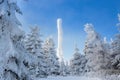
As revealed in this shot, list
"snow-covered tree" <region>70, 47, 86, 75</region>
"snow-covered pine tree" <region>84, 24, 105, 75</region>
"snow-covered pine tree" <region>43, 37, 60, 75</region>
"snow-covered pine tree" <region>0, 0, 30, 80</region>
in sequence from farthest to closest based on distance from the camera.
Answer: "snow-covered tree" <region>70, 47, 86, 75</region>
"snow-covered pine tree" <region>43, 37, 60, 75</region>
"snow-covered pine tree" <region>84, 24, 105, 75</region>
"snow-covered pine tree" <region>0, 0, 30, 80</region>

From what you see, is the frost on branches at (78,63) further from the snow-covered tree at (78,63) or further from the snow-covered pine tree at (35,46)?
the snow-covered pine tree at (35,46)

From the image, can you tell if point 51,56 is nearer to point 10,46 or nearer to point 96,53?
point 96,53

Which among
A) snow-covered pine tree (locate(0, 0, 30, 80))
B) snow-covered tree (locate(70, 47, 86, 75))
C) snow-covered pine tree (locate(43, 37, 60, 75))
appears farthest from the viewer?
snow-covered tree (locate(70, 47, 86, 75))

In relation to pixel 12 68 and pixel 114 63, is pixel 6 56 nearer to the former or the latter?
pixel 12 68

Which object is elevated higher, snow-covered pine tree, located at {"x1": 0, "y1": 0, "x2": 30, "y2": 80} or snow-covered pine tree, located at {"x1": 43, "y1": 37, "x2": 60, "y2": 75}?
snow-covered pine tree, located at {"x1": 43, "y1": 37, "x2": 60, "y2": 75}

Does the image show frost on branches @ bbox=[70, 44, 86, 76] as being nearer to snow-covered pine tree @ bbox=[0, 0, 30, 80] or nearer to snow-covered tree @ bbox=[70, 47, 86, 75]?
snow-covered tree @ bbox=[70, 47, 86, 75]

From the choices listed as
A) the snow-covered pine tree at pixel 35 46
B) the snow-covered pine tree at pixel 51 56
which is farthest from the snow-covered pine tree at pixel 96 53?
the snow-covered pine tree at pixel 51 56

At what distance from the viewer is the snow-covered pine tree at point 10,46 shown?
461 inches

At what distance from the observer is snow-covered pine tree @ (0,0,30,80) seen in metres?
11.7

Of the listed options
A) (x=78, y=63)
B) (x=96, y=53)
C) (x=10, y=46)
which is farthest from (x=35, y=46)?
(x=10, y=46)

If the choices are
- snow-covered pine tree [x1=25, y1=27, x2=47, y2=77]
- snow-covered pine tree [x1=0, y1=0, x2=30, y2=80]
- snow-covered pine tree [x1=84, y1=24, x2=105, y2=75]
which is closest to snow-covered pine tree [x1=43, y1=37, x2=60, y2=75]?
snow-covered pine tree [x1=25, y1=27, x2=47, y2=77]

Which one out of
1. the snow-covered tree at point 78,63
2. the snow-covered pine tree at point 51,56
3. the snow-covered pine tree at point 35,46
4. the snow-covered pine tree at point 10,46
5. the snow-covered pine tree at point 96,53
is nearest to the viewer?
the snow-covered pine tree at point 10,46

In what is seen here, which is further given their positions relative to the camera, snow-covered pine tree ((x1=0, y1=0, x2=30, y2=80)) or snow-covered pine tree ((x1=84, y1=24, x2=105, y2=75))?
snow-covered pine tree ((x1=84, y1=24, x2=105, y2=75))

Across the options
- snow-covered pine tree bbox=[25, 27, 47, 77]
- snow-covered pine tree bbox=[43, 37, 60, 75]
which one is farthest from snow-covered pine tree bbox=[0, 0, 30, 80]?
snow-covered pine tree bbox=[43, 37, 60, 75]
